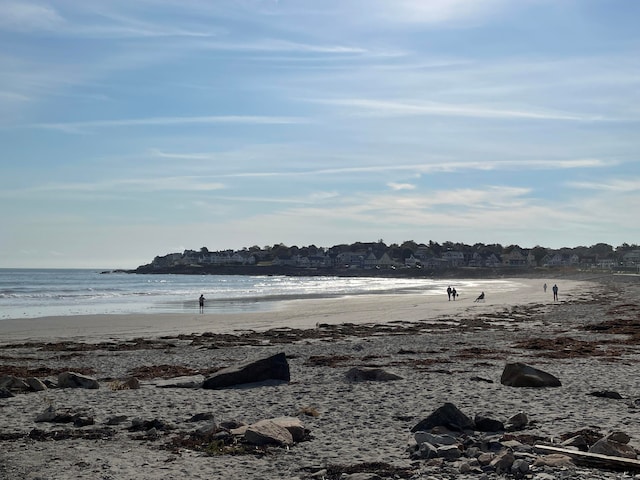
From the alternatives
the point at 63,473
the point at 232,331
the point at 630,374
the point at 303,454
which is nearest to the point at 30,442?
the point at 63,473

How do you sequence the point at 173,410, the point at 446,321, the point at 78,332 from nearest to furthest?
the point at 173,410, the point at 78,332, the point at 446,321

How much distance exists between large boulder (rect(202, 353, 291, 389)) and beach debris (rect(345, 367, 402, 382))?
143 cm

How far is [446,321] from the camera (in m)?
37.3

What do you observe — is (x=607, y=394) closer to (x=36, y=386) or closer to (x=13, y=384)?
(x=36, y=386)

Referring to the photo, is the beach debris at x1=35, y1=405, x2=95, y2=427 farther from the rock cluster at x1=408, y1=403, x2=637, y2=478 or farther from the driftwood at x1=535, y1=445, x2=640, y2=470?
the driftwood at x1=535, y1=445, x2=640, y2=470

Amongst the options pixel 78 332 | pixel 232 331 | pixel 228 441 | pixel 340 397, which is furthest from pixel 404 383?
pixel 78 332

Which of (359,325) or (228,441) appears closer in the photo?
(228,441)

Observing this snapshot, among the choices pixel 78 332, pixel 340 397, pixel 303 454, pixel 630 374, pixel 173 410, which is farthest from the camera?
pixel 78 332

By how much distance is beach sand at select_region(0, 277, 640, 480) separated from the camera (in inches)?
364

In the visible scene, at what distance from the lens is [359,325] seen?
113ft

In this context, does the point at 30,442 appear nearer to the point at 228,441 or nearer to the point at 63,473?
the point at 63,473

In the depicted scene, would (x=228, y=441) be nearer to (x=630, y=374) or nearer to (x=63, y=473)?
(x=63, y=473)

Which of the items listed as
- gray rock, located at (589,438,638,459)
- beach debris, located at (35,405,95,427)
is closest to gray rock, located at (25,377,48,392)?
beach debris, located at (35,405,95,427)

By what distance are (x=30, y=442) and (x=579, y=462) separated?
7.61 meters
